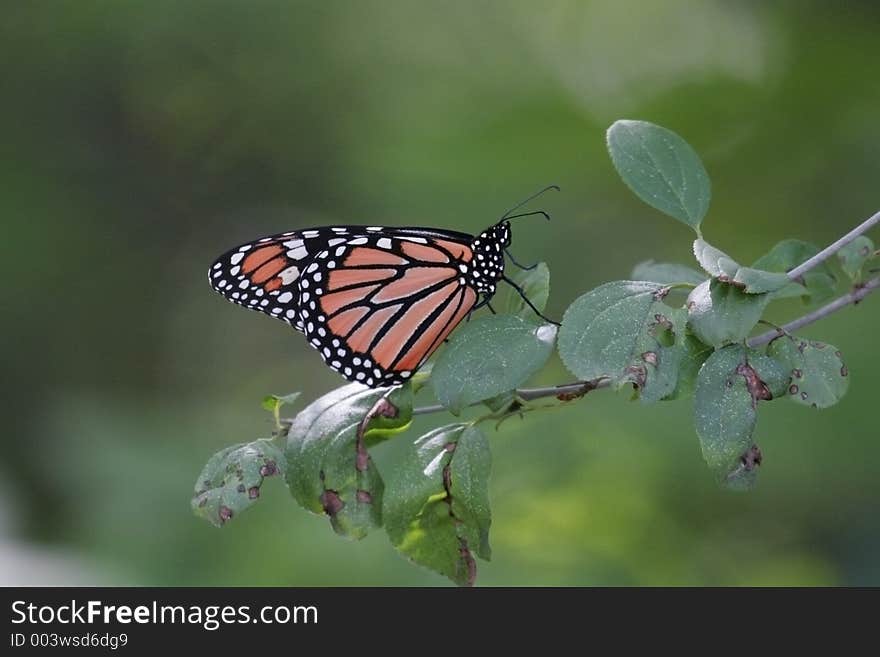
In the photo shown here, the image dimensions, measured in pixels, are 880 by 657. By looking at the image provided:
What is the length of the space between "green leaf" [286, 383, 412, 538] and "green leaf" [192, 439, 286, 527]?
0.06 metres

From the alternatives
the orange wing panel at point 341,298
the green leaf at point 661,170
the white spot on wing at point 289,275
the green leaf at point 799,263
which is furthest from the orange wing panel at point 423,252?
the green leaf at point 799,263

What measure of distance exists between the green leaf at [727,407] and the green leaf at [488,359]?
227mm

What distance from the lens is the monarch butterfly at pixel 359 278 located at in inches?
80.0

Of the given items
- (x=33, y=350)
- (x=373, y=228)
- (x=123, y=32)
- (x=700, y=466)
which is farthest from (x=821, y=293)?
(x=33, y=350)

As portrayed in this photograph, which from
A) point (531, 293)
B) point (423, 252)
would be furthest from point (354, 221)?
point (531, 293)

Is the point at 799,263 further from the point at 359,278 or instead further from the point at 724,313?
the point at 359,278

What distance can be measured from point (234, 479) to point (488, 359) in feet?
1.61

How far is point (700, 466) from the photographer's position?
334cm

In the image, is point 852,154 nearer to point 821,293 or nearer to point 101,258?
point 821,293

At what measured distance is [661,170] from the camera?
1.59 m

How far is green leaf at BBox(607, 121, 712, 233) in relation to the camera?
1.59 metres

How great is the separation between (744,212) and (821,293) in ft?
7.19

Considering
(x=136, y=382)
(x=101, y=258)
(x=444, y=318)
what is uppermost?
(x=101, y=258)

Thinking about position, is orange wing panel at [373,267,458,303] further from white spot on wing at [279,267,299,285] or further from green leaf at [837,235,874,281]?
green leaf at [837,235,874,281]
